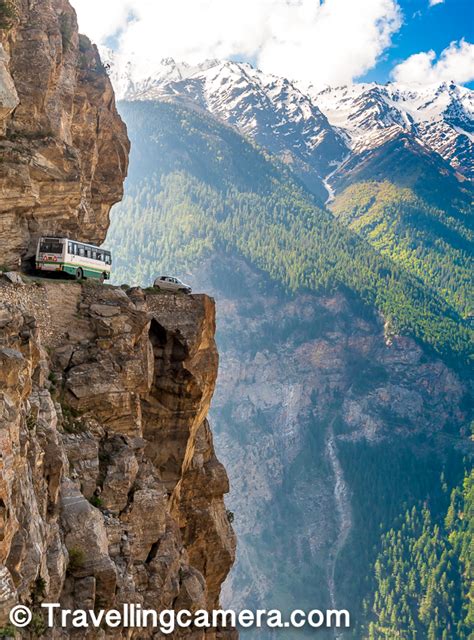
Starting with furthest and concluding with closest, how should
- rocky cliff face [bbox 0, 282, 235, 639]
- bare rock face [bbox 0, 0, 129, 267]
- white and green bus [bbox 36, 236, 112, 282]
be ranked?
white and green bus [bbox 36, 236, 112, 282]
bare rock face [bbox 0, 0, 129, 267]
rocky cliff face [bbox 0, 282, 235, 639]

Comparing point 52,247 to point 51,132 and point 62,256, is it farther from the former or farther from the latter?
point 51,132

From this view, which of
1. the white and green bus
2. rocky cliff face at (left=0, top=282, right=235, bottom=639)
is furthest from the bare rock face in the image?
rocky cliff face at (left=0, top=282, right=235, bottom=639)

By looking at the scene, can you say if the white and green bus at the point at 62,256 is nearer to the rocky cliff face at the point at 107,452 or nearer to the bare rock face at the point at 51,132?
the bare rock face at the point at 51,132

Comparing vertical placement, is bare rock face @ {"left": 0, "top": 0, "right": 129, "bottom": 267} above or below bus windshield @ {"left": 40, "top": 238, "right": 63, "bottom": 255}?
above

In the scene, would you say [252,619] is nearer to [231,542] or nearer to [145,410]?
[145,410]

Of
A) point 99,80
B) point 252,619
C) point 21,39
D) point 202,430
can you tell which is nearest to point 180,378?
point 202,430

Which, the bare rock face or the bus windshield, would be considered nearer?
the bare rock face

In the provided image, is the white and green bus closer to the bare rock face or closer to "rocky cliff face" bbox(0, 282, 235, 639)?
the bare rock face
